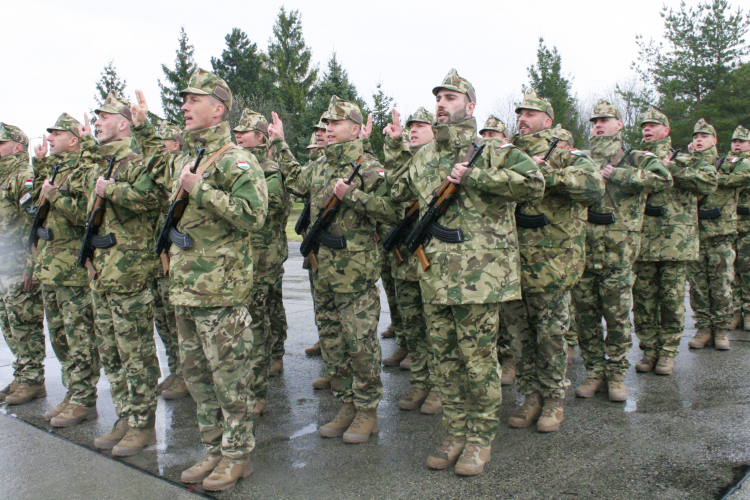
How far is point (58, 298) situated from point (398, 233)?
288 centimetres

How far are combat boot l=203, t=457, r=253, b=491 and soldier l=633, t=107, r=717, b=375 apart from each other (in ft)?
12.9

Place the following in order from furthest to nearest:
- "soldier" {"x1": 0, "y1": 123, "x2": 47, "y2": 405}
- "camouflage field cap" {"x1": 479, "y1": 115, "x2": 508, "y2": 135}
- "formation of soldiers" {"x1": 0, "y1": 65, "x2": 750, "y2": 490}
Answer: "camouflage field cap" {"x1": 479, "y1": 115, "x2": 508, "y2": 135} < "soldier" {"x1": 0, "y1": 123, "x2": 47, "y2": 405} < "formation of soldiers" {"x1": 0, "y1": 65, "x2": 750, "y2": 490}

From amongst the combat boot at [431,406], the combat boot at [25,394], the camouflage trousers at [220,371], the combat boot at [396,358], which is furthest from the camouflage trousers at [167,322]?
the combat boot at [431,406]

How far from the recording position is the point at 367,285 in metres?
4.57

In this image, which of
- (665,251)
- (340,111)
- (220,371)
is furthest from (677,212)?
(220,371)

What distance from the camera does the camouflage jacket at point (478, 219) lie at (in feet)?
12.4

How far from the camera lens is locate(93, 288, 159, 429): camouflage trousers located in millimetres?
4500

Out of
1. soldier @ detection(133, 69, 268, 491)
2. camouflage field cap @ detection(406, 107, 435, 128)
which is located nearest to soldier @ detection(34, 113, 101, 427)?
soldier @ detection(133, 69, 268, 491)

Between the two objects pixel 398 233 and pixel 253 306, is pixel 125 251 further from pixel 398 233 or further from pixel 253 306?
pixel 398 233

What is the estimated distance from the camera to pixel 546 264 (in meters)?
4.60

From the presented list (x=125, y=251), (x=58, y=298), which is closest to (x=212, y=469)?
(x=125, y=251)

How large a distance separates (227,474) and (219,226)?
5.05 ft

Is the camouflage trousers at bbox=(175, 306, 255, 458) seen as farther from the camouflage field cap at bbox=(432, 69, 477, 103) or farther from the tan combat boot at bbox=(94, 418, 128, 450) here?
the camouflage field cap at bbox=(432, 69, 477, 103)

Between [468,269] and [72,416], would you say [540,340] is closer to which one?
[468,269]
